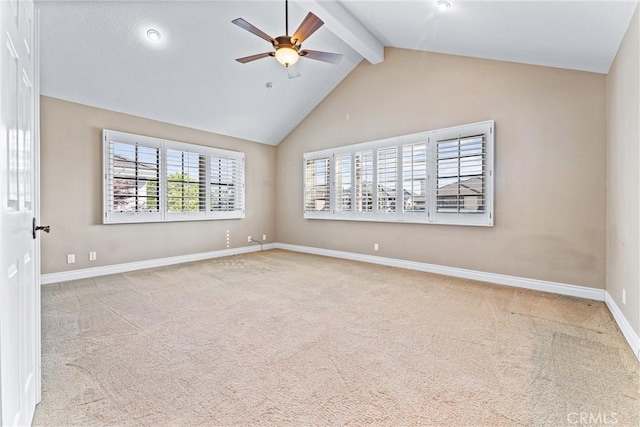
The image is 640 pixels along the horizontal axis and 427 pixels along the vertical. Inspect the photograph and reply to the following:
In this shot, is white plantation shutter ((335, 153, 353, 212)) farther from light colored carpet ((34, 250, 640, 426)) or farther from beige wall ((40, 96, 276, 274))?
beige wall ((40, 96, 276, 274))

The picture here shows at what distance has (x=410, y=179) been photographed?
5.05 meters

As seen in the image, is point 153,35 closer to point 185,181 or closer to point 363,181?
point 185,181

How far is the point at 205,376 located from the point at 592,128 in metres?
4.64

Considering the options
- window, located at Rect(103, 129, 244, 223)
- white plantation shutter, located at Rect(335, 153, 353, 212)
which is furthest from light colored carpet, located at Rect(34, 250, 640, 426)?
white plantation shutter, located at Rect(335, 153, 353, 212)

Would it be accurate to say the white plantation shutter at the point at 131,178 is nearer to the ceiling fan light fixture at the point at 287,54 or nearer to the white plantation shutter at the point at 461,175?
the ceiling fan light fixture at the point at 287,54

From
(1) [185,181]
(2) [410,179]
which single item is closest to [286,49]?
(2) [410,179]

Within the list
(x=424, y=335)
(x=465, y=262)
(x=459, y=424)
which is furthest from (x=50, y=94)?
(x=465, y=262)

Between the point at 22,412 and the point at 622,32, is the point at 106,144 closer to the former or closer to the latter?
the point at 22,412

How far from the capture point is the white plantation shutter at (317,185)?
6262 millimetres

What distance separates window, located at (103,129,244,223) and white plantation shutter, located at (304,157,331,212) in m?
1.40

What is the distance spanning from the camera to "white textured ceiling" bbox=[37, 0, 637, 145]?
2.96 m

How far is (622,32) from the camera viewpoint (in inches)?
105

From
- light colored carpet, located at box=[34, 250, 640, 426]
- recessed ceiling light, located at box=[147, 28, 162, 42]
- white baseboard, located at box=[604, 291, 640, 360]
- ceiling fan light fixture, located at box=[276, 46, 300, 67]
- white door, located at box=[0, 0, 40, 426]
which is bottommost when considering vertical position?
light colored carpet, located at box=[34, 250, 640, 426]

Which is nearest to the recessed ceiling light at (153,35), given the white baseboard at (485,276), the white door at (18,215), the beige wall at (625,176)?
the white door at (18,215)
